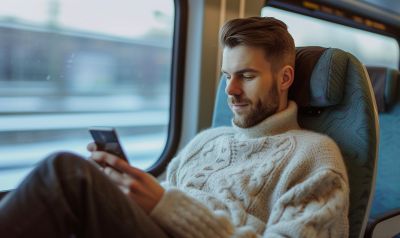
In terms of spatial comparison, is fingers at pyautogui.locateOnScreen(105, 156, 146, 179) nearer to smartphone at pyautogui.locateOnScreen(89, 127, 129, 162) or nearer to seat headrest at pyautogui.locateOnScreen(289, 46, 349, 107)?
Result: smartphone at pyautogui.locateOnScreen(89, 127, 129, 162)

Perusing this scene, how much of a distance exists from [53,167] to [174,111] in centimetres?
134

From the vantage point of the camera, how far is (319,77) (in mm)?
1422

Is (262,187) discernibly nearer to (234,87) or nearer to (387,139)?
(234,87)

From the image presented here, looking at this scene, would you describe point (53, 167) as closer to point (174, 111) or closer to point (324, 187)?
point (324, 187)

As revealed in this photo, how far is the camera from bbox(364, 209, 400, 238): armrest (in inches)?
56.2

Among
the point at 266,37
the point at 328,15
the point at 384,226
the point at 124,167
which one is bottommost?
the point at 384,226

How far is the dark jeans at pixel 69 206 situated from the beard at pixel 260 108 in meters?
0.59

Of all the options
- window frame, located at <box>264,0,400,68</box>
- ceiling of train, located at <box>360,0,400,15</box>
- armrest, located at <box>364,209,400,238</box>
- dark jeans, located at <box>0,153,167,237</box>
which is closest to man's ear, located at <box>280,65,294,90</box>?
armrest, located at <box>364,209,400,238</box>

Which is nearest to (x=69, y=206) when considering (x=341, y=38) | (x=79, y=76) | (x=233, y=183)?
(x=233, y=183)

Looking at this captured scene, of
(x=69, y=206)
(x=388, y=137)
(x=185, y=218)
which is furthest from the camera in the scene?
(x=388, y=137)

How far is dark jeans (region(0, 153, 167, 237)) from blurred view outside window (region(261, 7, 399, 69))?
165 cm

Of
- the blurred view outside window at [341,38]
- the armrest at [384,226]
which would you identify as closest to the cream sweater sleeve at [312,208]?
the armrest at [384,226]

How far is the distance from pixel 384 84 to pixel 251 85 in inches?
28.6

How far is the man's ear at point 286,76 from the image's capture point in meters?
1.46
